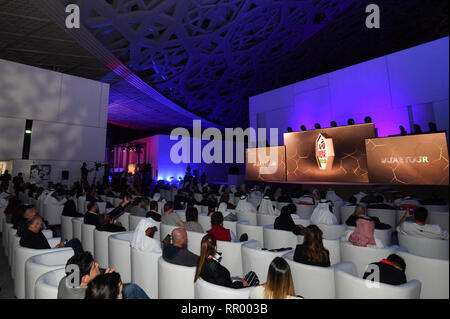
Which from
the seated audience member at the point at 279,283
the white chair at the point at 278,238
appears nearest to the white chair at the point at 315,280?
the seated audience member at the point at 279,283

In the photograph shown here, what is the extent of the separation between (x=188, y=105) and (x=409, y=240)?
60.0 feet

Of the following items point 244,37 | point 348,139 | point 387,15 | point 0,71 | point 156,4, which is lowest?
point 348,139

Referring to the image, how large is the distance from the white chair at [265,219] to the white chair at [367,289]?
2734mm

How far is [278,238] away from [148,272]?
1899 millimetres

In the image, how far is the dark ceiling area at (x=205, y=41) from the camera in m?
9.64

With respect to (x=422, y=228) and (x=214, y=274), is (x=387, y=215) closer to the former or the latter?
(x=422, y=228)

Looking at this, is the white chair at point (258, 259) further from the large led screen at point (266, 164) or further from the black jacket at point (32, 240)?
the large led screen at point (266, 164)

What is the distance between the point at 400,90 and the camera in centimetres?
855

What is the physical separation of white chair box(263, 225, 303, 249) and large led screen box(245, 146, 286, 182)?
25.3 feet

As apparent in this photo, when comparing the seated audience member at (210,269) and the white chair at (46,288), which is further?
the seated audience member at (210,269)

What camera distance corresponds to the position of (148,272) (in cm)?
264

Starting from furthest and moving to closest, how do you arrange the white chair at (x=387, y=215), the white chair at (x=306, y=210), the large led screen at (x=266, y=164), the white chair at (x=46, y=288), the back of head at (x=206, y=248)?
1. the large led screen at (x=266, y=164)
2. the white chair at (x=306, y=210)
3. the white chair at (x=387, y=215)
4. the back of head at (x=206, y=248)
5. the white chair at (x=46, y=288)
